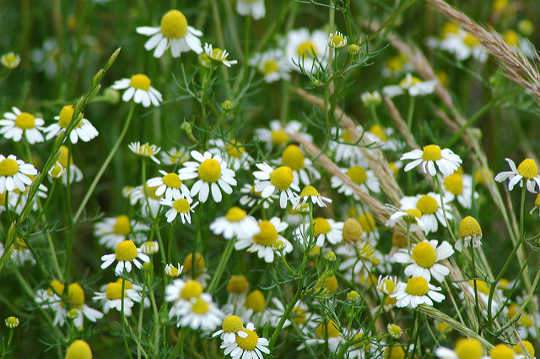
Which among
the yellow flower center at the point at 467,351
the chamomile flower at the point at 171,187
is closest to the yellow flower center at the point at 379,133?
the chamomile flower at the point at 171,187

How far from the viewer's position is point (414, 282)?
1246 millimetres

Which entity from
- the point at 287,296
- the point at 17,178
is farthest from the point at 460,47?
the point at 17,178

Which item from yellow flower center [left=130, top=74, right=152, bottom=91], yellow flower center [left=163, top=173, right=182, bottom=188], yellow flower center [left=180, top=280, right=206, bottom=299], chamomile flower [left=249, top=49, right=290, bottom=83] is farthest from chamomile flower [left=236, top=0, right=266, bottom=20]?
yellow flower center [left=180, top=280, right=206, bottom=299]

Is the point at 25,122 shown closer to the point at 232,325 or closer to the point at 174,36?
the point at 174,36

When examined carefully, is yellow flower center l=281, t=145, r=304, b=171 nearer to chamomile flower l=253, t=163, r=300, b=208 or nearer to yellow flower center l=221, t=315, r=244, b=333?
chamomile flower l=253, t=163, r=300, b=208

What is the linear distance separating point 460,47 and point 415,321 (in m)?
1.25

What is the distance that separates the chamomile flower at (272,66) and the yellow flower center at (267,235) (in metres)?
0.73

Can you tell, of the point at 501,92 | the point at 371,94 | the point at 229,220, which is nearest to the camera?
the point at 229,220

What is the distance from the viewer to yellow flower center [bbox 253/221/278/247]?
4.22 feet

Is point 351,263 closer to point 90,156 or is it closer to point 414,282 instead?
point 414,282

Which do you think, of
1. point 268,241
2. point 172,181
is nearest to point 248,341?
point 268,241

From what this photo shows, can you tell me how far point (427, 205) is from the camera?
146 centimetres

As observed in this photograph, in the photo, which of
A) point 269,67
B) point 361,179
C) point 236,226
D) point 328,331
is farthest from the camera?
point 269,67

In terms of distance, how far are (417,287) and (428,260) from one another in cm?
7
